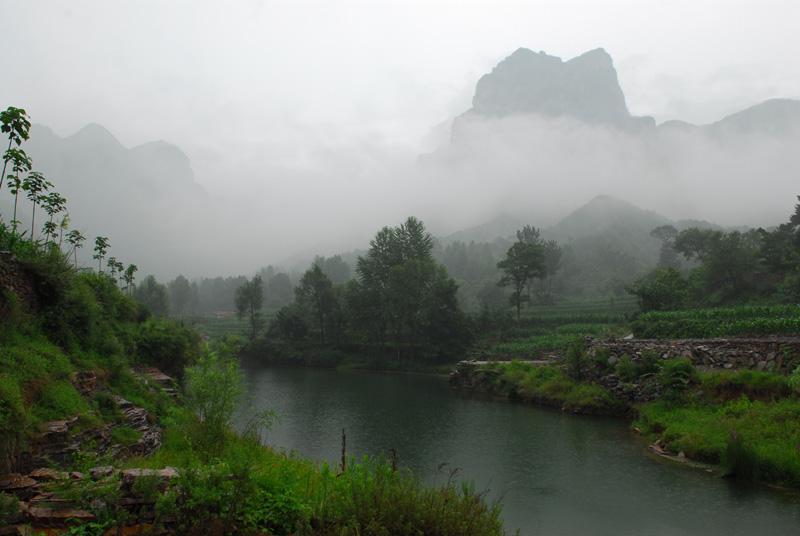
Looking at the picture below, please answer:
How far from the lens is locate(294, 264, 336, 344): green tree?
64.8m

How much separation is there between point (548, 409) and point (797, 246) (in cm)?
3295

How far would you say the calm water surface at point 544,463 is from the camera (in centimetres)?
1097

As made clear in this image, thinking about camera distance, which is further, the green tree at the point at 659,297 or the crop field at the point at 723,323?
A: the green tree at the point at 659,297

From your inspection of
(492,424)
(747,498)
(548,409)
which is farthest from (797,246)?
(747,498)

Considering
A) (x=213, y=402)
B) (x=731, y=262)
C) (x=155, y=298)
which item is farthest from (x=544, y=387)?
(x=155, y=298)

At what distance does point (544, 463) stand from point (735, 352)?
38.4ft

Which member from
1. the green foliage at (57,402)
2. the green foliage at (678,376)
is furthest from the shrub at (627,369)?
the green foliage at (57,402)

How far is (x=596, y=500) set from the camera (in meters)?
12.4

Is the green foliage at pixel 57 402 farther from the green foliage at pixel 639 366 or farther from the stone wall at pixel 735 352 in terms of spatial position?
the stone wall at pixel 735 352

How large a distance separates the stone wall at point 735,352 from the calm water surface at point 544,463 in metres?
4.51

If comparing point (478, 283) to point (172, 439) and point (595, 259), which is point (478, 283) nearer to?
point (595, 259)

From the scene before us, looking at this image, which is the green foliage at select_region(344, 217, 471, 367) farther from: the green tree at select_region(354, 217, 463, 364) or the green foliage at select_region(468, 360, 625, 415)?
the green foliage at select_region(468, 360, 625, 415)

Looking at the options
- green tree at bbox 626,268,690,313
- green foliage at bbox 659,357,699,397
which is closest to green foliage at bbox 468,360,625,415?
green foliage at bbox 659,357,699,397

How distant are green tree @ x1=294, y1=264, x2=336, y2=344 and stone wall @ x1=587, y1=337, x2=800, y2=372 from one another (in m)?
45.4
